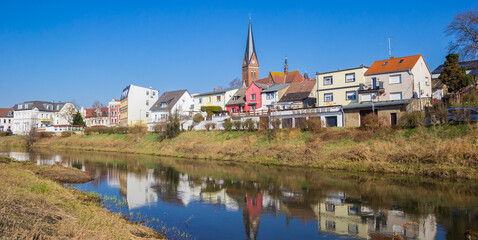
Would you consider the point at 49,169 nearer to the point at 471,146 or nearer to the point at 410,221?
the point at 410,221

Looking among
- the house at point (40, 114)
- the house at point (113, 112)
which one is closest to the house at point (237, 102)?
the house at point (113, 112)

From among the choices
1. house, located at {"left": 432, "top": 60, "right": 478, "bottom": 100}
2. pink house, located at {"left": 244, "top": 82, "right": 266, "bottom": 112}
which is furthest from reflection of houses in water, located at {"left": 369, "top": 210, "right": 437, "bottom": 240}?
pink house, located at {"left": 244, "top": 82, "right": 266, "bottom": 112}

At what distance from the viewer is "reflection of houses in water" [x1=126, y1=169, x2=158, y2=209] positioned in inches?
727

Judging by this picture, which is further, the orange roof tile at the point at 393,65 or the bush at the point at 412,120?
the orange roof tile at the point at 393,65

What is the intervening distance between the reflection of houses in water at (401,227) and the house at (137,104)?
71970 millimetres

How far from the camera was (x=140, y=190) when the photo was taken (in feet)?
72.5

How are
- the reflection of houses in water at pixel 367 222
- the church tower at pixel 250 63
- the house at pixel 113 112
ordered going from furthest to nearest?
1. the house at pixel 113 112
2. the church tower at pixel 250 63
3. the reflection of houses in water at pixel 367 222

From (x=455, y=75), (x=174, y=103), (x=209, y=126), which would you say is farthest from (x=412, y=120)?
(x=174, y=103)

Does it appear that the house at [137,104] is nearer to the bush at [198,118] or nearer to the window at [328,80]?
the bush at [198,118]

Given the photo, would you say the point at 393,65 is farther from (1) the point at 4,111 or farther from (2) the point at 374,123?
(1) the point at 4,111

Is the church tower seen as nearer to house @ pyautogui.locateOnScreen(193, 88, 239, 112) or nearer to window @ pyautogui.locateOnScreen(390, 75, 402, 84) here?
house @ pyautogui.locateOnScreen(193, 88, 239, 112)

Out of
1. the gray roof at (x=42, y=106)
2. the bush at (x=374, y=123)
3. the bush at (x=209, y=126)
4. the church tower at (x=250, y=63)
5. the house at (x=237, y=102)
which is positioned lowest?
the bush at (x=374, y=123)

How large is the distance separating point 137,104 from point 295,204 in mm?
72746

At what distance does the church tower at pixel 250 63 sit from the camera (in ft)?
313
